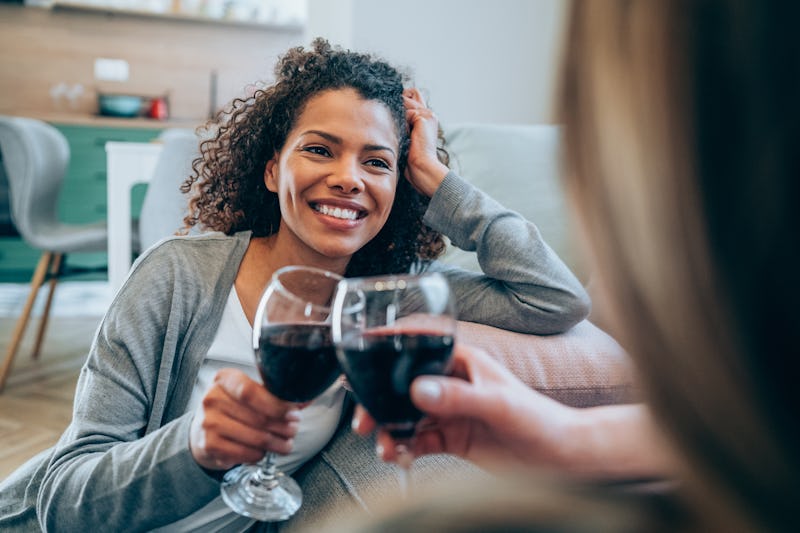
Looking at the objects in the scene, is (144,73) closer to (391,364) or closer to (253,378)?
(253,378)

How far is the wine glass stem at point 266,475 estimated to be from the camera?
833 millimetres

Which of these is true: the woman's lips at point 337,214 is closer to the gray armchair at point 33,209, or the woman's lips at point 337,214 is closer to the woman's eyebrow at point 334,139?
the woman's eyebrow at point 334,139

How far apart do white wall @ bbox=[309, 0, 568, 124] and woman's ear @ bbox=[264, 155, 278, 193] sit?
158 cm

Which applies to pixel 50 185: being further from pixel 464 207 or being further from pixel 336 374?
pixel 336 374

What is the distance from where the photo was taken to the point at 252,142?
145cm

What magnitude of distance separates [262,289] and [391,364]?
67cm

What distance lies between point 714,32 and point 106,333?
38.1 inches

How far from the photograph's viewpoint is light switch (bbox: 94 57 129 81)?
5.50 meters

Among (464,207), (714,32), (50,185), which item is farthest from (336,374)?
(50,185)

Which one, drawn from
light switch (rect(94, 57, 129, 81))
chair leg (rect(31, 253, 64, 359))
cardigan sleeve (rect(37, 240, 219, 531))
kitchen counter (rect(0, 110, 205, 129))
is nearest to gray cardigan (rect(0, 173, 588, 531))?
cardigan sleeve (rect(37, 240, 219, 531))

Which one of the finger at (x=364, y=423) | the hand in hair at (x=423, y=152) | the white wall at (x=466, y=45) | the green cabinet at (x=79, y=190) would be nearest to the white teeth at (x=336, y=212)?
the hand in hair at (x=423, y=152)

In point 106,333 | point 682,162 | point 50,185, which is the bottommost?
point 50,185

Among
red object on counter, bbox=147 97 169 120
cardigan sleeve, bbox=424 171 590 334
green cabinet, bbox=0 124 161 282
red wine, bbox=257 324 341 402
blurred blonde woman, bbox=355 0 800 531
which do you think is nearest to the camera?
blurred blonde woman, bbox=355 0 800 531

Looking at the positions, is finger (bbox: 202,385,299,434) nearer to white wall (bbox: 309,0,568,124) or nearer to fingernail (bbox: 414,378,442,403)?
fingernail (bbox: 414,378,442,403)
